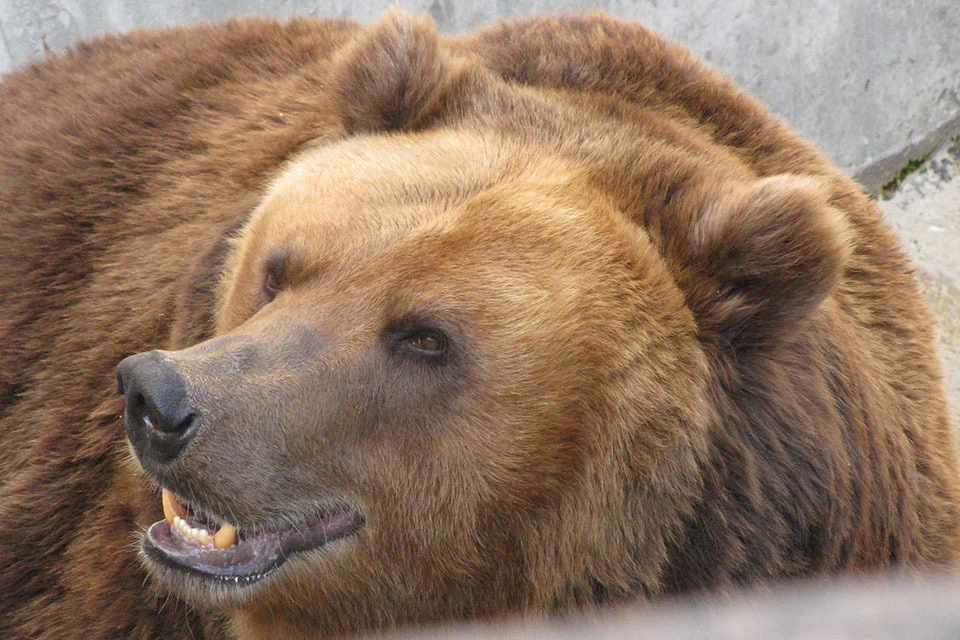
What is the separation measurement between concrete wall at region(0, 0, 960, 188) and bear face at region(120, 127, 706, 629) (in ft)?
12.1

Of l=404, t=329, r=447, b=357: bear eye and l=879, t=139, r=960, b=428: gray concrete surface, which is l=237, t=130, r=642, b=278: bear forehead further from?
l=879, t=139, r=960, b=428: gray concrete surface

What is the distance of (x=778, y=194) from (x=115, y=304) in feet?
7.62

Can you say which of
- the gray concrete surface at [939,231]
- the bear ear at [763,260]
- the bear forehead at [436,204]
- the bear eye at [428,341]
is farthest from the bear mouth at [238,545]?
the gray concrete surface at [939,231]

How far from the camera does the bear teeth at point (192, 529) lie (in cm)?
307

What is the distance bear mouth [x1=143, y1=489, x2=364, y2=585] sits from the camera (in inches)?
118

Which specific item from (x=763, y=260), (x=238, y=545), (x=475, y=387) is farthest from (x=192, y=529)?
(x=763, y=260)

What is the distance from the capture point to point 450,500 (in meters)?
2.98

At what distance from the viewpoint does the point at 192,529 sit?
10.3 ft

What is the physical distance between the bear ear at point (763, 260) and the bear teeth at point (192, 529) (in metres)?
1.37

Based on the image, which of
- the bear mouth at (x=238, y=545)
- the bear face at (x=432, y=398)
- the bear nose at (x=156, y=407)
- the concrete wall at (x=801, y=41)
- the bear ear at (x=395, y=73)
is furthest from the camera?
the concrete wall at (x=801, y=41)

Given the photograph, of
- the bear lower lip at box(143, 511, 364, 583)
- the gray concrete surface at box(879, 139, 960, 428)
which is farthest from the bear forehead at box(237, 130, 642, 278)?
the gray concrete surface at box(879, 139, 960, 428)

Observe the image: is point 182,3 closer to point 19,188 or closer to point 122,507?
point 19,188

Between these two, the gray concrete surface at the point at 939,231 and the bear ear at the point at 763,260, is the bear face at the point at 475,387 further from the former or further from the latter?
the gray concrete surface at the point at 939,231

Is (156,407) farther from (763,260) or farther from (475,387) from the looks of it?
(763,260)
